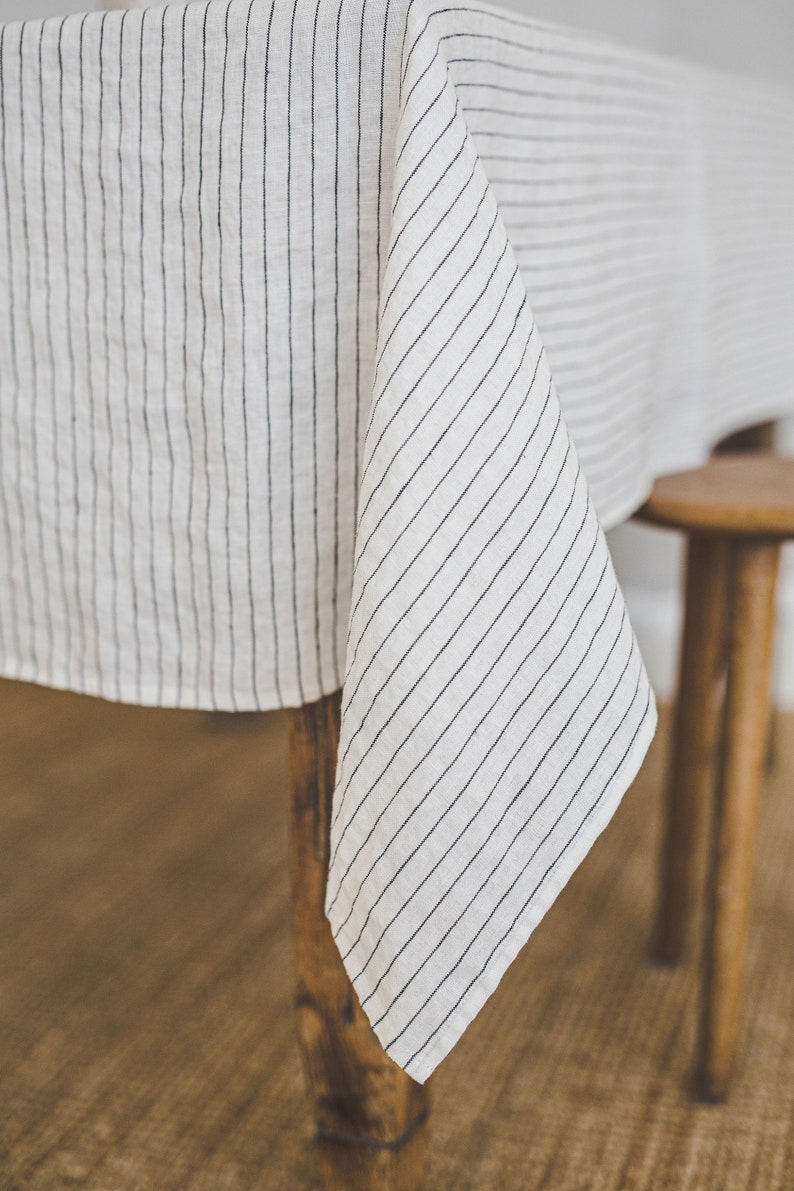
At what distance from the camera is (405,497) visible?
1.60 ft

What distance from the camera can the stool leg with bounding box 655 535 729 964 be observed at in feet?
3.33

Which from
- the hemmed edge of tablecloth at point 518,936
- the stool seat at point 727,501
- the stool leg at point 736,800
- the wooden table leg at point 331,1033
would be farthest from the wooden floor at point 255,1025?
the stool seat at point 727,501

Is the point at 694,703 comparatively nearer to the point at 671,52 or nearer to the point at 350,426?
the point at 350,426

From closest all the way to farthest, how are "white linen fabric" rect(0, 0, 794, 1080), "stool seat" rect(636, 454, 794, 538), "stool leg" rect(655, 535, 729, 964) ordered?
"white linen fabric" rect(0, 0, 794, 1080) → "stool seat" rect(636, 454, 794, 538) → "stool leg" rect(655, 535, 729, 964)

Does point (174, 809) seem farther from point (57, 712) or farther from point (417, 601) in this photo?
point (417, 601)

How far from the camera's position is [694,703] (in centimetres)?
101

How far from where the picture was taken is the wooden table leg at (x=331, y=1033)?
25.0 inches

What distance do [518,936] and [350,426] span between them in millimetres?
269

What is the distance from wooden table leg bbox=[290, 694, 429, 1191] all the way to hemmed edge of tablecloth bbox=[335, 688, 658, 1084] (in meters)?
0.12

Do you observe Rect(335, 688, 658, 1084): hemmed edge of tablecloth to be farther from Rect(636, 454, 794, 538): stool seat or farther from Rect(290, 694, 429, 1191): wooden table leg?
Rect(636, 454, 794, 538): stool seat

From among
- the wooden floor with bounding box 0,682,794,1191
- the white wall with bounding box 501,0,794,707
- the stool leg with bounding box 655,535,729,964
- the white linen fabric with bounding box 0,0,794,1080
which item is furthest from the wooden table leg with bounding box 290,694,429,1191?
the white wall with bounding box 501,0,794,707

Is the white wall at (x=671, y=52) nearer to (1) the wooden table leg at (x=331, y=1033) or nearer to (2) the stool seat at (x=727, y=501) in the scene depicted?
(2) the stool seat at (x=727, y=501)

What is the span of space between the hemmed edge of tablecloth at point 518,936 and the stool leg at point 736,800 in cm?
33

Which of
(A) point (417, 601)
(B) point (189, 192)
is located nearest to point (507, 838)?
(A) point (417, 601)
